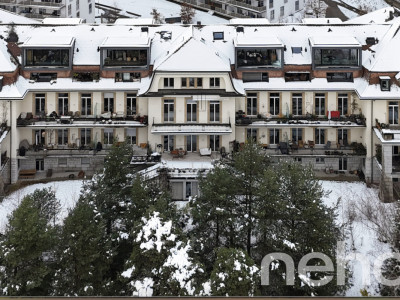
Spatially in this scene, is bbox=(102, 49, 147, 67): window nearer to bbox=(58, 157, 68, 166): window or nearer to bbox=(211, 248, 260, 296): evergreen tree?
bbox=(58, 157, 68, 166): window

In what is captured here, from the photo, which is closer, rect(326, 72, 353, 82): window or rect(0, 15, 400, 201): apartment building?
rect(0, 15, 400, 201): apartment building

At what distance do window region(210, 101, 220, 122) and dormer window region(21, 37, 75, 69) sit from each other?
48.8 feet

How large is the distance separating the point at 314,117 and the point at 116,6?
222ft

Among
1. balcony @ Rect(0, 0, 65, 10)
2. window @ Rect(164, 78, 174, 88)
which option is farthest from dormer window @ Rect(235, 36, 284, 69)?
balcony @ Rect(0, 0, 65, 10)

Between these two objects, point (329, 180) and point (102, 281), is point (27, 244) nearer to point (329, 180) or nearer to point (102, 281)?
point (102, 281)

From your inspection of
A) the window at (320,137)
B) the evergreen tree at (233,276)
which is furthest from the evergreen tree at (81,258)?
the window at (320,137)

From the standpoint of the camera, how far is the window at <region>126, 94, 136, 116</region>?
70.8 metres

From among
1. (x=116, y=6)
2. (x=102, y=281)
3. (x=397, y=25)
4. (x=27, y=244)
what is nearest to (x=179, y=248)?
(x=102, y=281)

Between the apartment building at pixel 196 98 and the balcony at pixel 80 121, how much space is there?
12 centimetres

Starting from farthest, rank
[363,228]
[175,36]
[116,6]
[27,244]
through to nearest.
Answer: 1. [116,6]
2. [175,36]
3. [363,228]
4. [27,244]

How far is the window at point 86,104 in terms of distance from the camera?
70500 millimetres

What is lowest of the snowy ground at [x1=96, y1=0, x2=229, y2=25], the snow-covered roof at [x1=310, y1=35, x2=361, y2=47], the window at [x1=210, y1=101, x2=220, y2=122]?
the window at [x1=210, y1=101, x2=220, y2=122]

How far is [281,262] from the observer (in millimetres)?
50281

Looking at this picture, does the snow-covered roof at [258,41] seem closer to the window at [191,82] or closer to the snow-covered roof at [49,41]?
the window at [191,82]
